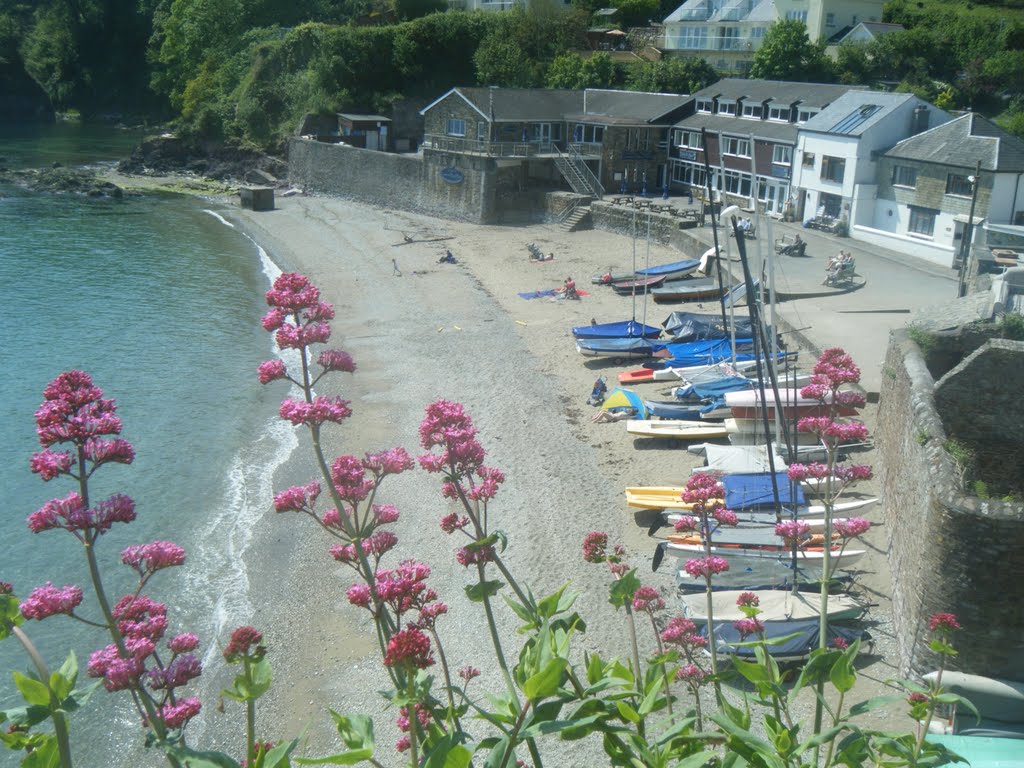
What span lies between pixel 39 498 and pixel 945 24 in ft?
186

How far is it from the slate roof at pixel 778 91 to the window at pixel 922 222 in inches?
319

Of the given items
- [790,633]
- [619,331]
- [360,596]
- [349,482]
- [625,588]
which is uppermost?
[349,482]

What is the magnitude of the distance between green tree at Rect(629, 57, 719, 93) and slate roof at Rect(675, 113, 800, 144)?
10.1 metres

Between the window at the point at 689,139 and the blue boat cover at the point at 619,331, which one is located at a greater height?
the window at the point at 689,139

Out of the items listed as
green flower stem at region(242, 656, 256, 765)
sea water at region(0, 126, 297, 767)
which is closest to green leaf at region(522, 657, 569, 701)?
green flower stem at region(242, 656, 256, 765)

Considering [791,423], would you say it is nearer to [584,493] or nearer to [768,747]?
[584,493]

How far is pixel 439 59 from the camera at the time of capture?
66812mm

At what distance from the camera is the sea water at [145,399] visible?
Result: 1625cm

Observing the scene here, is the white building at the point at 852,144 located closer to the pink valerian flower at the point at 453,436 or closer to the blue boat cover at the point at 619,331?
the blue boat cover at the point at 619,331

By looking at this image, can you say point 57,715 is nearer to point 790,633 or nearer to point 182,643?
point 182,643

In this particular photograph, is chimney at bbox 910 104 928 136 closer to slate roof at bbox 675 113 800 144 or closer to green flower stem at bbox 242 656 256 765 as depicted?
slate roof at bbox 675 113 800 144

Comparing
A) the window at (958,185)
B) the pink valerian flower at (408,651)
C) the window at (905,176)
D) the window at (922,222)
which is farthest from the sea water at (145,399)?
the window at (958,185)

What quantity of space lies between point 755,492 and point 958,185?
24239 mm

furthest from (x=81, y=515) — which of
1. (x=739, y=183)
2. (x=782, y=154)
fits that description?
(x=739, y=183)
